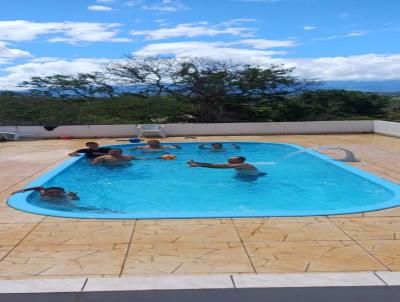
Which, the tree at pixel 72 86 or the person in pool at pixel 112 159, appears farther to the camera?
the tree at pixel 72 86

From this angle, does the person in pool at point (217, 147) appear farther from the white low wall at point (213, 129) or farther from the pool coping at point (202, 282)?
the pool coping at point (202, 282)

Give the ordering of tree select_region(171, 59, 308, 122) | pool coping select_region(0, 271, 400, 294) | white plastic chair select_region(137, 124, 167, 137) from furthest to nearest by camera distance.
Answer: tree select_region(171, 59, 308, 122), white plastic chair select_region(137, 124, 167, 137), pool coping select_region(0, 271, 400, 294)

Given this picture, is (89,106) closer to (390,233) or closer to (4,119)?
(4,119)

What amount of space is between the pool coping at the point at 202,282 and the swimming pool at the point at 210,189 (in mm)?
2145

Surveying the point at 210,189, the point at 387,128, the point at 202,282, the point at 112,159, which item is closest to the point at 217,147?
the point at 112,159

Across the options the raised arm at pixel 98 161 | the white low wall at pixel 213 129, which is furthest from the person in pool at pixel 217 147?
the raised arm at pixel 98 161

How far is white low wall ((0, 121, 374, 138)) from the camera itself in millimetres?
18062

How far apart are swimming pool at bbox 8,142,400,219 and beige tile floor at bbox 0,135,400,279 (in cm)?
41

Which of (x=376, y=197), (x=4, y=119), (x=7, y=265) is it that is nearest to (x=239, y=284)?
(x=7, y=265)

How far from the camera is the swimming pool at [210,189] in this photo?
283 inches

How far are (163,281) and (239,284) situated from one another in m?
0.58

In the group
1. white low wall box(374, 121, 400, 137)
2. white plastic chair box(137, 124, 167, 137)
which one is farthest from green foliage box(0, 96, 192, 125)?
white low wall box(374, 121, 400, 137)

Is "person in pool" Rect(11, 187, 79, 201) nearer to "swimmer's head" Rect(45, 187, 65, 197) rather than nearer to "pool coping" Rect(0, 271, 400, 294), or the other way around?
"swimmer's head" Rect(45, 187, 65, 197)

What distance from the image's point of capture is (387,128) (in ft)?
56.4
